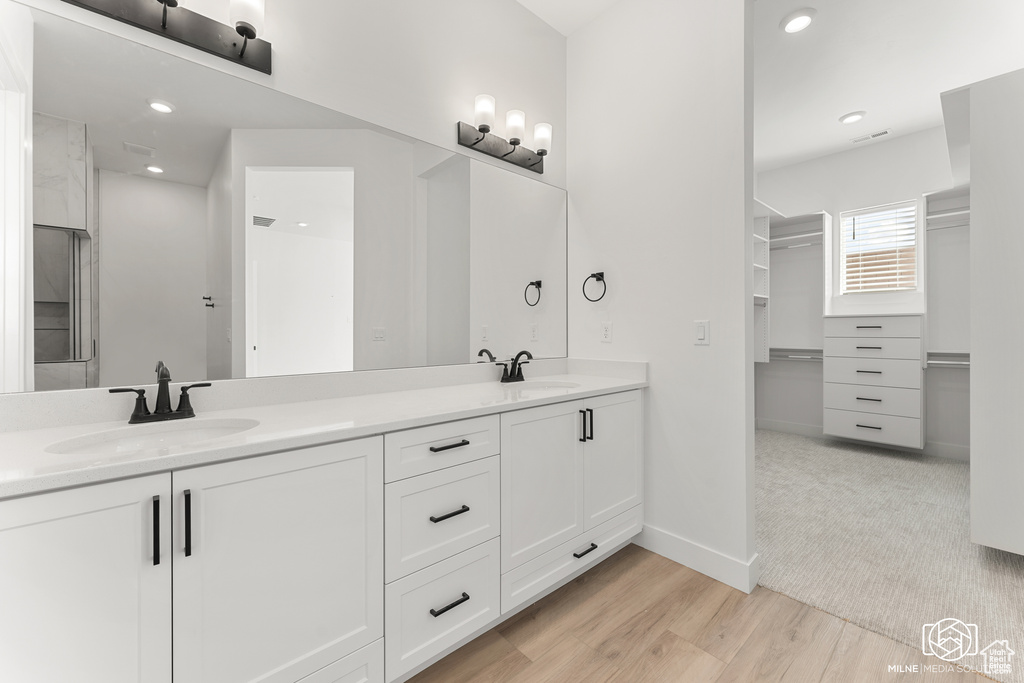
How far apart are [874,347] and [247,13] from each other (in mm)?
4753

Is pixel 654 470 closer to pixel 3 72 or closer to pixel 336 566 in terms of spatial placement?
pixel 336 566

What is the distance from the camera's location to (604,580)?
1971mm

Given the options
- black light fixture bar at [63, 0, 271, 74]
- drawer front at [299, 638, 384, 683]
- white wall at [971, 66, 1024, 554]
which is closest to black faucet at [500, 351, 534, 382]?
drawer front at [299, 638, 384, 683]

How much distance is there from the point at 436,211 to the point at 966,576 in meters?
2.85

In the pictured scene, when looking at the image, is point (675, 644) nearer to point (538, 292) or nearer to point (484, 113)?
point (538, 292)

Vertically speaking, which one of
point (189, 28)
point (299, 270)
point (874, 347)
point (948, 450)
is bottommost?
point (948, 450)

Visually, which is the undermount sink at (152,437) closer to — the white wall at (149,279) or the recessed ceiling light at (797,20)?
the white wall at (149,279)

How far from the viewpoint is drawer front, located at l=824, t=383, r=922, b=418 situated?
3.61 metres

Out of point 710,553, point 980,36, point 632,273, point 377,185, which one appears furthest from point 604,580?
point 980,36

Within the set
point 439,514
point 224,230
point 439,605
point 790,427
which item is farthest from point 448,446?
point 790,427

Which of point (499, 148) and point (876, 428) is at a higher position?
point (499, 148)

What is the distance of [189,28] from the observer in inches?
53.9

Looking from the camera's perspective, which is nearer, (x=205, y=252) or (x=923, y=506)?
(x=205, y=252)

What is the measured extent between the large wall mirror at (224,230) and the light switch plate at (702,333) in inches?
40.5
